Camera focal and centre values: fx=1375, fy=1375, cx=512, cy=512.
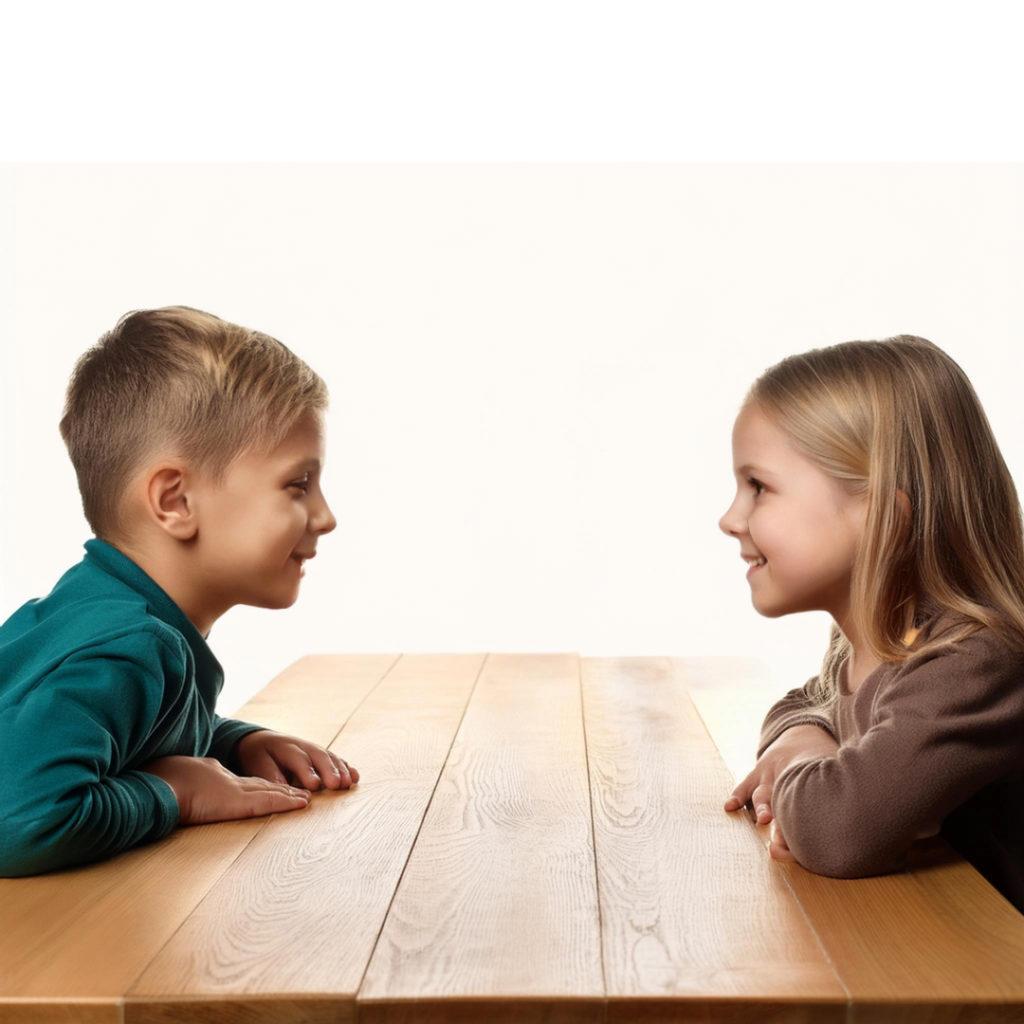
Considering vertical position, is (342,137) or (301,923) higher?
(342,137)

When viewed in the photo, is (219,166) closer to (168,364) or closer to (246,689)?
(246,689)

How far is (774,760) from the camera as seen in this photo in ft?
5.15

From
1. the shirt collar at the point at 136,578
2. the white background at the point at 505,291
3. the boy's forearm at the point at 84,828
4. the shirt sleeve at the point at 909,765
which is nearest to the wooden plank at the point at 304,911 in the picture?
the boy's forearm at the point at 84,828

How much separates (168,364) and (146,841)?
572 millimetres

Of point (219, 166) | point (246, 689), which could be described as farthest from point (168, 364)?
point (219, 166)

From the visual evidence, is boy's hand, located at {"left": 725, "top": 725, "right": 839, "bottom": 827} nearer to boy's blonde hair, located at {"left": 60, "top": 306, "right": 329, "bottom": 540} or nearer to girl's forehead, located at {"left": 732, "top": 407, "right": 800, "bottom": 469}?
girl's forehead, located at {"left": 732, "top": 407, "right": 800, "bottom": 469}

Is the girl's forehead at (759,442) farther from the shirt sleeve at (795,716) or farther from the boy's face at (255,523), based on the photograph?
the boy's face at (255,523)

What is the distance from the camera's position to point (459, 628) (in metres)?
5.55

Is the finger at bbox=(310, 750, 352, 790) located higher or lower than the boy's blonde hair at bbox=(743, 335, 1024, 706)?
lower

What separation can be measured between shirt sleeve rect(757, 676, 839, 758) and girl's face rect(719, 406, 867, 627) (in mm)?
130

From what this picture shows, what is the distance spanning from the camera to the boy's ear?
160cm

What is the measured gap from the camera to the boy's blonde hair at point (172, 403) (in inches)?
64.0

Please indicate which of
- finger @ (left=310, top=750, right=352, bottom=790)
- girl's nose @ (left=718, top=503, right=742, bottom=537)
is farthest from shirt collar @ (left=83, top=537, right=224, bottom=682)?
girl's nose @ (left=718, top=503, right=742, bottom=537)

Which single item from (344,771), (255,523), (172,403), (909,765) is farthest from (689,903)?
(172,403)
